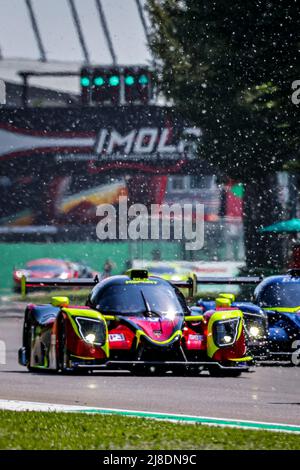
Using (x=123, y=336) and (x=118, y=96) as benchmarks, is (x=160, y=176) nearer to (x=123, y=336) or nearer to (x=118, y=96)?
(x=118, y=96)

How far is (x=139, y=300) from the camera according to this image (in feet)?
52.9

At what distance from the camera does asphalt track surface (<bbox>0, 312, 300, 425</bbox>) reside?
11.9 metres

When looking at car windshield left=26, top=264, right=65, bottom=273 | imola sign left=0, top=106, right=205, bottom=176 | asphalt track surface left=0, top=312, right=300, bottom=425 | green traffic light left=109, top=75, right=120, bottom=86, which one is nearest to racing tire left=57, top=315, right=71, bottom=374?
asphalt track surface left=0, top=312, right=300, bottom=425

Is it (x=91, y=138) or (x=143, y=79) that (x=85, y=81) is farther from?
(x=91, y=138)

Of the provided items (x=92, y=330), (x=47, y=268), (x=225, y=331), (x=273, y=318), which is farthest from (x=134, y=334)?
(x=47, y=268)

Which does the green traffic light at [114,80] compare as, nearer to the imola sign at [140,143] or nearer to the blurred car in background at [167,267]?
the blurred car in background at [167,267]

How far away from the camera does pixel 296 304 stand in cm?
1811

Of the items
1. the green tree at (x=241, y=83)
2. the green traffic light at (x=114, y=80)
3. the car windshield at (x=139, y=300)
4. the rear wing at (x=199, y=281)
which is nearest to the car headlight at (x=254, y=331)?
the rear wing at (x=199, y=281)

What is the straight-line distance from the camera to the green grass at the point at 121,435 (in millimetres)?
9227

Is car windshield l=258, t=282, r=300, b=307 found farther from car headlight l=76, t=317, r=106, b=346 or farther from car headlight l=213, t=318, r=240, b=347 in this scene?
car headlight l=76, t=317, r=106, b=346

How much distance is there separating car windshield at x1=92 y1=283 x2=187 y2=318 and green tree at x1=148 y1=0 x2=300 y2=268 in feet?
30.8

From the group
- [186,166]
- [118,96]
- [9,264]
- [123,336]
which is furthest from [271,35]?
[186,166]

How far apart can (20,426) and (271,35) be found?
52.3 feet

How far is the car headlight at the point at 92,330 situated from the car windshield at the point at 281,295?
3672mm
